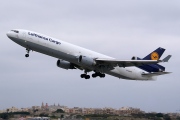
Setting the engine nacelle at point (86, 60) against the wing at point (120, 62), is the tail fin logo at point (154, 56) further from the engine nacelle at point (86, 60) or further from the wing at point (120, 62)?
the engine nacelle at point (86, 60)

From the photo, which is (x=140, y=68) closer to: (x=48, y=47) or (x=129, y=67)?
(x=129, y=67)

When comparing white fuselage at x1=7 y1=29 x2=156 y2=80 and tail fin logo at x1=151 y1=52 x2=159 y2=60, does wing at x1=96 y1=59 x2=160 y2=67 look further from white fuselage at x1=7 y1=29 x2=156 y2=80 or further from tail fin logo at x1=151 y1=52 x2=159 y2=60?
tail fin logo at x1=151 y1=52 x2=159 y2=60

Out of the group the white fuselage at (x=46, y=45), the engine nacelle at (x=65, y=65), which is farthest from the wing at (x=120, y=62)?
the engine nacelle at (x=65, y=65)

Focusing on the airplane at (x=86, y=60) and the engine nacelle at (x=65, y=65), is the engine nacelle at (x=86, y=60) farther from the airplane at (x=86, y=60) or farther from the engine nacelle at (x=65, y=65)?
the engine nacelle at (x=65, y=65)

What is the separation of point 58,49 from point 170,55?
56.6ft

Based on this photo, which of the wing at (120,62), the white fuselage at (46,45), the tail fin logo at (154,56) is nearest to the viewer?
the white fuselage at (46,45)

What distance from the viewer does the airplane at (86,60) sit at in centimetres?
6188

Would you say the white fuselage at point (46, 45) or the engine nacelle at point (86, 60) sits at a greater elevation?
the white fuselage at point (46, 45)

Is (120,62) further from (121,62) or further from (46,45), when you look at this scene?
(46,45)

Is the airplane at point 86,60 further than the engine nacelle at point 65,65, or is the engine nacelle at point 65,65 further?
the engine nacelle at point 65,65

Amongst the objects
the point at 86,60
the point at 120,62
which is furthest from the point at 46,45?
the point at 120,62

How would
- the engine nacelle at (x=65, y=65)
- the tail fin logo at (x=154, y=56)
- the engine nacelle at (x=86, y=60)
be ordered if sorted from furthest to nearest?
the tail fin logo at (x=154, y=56) < the engine nacelle at (x=65, y=65) < the engine nacelle at (x=86, y=60)

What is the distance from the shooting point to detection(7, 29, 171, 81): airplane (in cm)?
6188

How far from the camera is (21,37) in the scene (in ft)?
202
